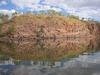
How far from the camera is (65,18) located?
12925cm

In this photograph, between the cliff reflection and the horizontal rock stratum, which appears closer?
the cliff reflection

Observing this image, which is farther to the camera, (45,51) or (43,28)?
(43,28)

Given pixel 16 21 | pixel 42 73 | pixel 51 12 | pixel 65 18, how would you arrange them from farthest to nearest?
1. pixel 51 12
2. pixel 65 18
3. pixel 16 21
4. pixel 42 73

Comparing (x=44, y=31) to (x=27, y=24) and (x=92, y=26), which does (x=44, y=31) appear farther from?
(x=92, y=26)

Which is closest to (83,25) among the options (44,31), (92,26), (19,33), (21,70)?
(92,26)

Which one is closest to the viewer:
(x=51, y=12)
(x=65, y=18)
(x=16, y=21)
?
(x=16, y=21)

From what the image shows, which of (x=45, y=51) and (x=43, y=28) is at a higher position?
(x=43, y=28)

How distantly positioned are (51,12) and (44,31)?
1018 inches

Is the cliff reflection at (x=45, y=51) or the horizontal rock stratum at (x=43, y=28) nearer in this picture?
the cliff reflection at (x=45, y=51)

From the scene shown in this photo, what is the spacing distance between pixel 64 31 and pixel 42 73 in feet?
336

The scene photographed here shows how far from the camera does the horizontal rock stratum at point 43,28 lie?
112 meters

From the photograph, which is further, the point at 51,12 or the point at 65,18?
the point at 51,12

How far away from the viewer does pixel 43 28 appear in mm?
118125

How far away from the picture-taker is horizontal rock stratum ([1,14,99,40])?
11150 cm
